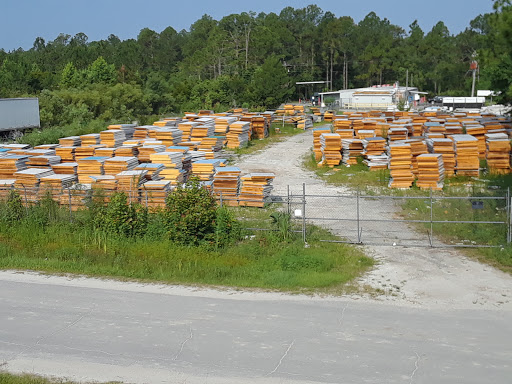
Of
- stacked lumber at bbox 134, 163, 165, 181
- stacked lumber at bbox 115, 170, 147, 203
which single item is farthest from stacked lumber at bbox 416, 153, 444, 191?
stacked lumber at bbox 115, 170, 147, 203

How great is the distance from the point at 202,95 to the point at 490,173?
43.9 metres

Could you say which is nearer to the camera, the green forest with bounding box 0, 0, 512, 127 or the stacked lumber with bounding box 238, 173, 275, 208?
the stacked lumber with bounding box 238, 173, 275, 208

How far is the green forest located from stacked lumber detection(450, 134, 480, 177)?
435 centimetres

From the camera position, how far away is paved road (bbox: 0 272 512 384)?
10109 mm

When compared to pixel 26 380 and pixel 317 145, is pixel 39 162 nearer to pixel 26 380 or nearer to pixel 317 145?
pixel 317 145

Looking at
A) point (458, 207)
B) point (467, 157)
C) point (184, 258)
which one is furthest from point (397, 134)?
point (184, 258)

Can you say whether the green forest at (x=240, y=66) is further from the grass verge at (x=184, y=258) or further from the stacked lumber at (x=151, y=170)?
the stacked lumber at (x=151, y=170)

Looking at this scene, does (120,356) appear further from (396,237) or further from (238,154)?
(238,154)

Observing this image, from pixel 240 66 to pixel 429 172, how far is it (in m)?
67.8

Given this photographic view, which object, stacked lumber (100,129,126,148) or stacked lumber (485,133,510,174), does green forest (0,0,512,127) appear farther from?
stacked lumber (100,129,126,148)

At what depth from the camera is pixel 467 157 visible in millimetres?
27047

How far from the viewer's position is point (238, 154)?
126ft

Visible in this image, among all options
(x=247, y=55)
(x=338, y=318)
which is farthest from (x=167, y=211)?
(x=247, y=55)

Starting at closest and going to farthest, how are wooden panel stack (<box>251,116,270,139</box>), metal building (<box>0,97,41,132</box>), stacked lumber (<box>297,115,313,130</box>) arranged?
metal building (<box>0,97,41,132</box>) → wooden panel stack (<box>251,116,270,139</box>) → stacked lumber (<box>297,115,313,130</box>)
